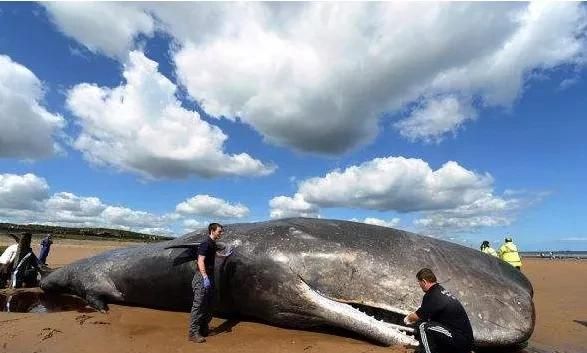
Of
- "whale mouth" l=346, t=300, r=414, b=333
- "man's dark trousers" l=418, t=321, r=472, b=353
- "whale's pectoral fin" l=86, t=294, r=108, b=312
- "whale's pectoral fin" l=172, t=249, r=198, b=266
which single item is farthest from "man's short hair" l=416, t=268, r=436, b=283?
"whale's pectoral fin" l=86, t=294, r=108, b=312

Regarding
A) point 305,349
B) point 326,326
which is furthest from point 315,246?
point 305,349

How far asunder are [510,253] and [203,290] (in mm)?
10686

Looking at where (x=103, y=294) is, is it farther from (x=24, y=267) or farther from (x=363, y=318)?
(x=363, y=318)

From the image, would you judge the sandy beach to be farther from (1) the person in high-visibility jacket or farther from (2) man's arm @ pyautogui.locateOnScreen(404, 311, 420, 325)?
(1) the person in high-visibility jacket

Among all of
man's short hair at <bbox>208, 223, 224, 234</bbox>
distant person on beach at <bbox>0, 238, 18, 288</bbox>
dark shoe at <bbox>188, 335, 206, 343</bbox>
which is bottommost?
dark shoe at <bbox>188, 335, 206, 343</bbox>

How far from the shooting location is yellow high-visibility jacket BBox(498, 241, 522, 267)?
14.3 m

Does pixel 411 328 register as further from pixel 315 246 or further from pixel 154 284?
pixel 154 284

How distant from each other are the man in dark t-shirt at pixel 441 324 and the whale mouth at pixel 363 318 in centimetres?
71

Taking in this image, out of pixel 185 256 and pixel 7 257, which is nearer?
pixel 185 256

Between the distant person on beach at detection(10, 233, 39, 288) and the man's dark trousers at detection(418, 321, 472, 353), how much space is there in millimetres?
11153

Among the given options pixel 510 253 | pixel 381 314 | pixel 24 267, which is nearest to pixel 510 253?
pixel 510 253

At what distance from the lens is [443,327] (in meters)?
5.63

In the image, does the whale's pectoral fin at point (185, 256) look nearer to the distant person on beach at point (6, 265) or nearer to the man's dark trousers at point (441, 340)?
the man's dark trousers at point (441, 340)

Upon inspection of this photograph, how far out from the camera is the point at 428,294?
5.84 meters
